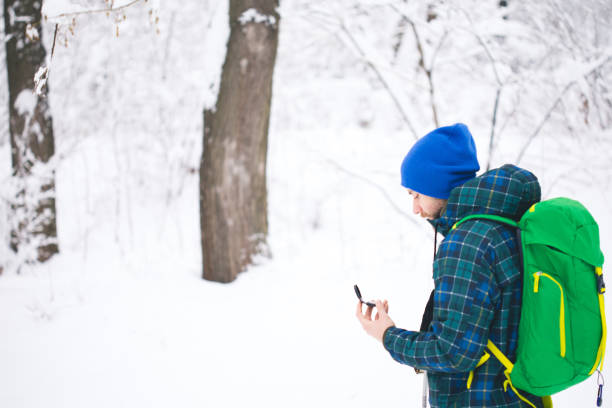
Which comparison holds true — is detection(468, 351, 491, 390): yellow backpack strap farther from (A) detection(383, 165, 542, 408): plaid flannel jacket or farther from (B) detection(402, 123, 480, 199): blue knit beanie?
(B) detection(402, 123, 480, 199): blue knit beanie

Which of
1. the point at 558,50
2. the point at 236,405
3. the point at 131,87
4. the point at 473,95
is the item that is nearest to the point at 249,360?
the point at 236,405

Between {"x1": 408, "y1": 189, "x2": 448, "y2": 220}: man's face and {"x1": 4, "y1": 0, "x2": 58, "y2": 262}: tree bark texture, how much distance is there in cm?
379

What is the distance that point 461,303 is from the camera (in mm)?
1008

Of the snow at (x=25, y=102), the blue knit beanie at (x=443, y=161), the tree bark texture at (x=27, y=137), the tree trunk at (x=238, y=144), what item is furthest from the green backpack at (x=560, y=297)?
the snow at (x=25, y=102)

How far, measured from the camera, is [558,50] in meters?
3.47

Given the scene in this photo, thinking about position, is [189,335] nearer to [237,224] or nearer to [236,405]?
[236,405]

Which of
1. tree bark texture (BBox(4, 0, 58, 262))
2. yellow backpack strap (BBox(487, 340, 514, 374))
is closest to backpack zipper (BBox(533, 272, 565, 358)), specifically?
yellow backpack strap (BBox(487, 340, 514, 374))

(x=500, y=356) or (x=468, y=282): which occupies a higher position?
(x=468, y=282)

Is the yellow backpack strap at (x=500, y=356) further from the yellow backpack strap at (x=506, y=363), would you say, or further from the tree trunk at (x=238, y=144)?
the tree trunk at (x=238, y=144)

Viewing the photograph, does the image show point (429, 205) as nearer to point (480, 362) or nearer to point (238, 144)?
point (480, 362)

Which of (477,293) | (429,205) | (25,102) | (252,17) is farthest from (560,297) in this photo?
(25,102)

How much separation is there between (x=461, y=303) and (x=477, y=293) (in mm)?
50

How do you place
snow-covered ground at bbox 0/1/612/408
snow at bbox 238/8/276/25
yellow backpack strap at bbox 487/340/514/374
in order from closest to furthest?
yellow backpack strap at bbox 487/340/514/374 < snow-covered ground at bbox 0/1/612/408 < snow at bbox 238/8/276/25

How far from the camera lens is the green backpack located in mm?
966
